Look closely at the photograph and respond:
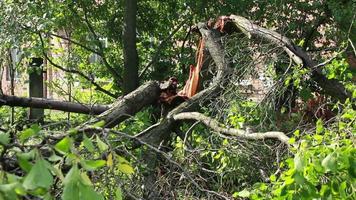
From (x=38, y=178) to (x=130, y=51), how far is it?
22.4ft

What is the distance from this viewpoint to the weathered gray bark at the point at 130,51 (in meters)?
8.09

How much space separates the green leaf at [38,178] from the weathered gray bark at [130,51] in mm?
6646

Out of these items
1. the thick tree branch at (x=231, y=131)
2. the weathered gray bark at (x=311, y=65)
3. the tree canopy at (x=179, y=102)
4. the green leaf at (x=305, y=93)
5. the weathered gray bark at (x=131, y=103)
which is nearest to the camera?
the tree canopy at (x=179, y=102)

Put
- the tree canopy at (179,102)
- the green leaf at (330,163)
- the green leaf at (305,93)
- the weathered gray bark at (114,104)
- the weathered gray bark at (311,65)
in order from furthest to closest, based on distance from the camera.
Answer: the green leaf at (305,93), the weathered gray bark at (311,65), the weathered gray bark at (114,104), the green leaf at (330,163), the tree canopy at (179,102)

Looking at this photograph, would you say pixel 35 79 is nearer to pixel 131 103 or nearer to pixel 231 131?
pixel 131 103

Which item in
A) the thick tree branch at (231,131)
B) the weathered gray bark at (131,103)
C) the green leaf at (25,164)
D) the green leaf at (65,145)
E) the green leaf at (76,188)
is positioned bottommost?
the thick tree branch at (231,131)

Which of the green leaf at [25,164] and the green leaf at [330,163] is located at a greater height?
the green leaf at [25,164]

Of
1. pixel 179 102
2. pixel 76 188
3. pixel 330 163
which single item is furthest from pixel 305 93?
pixel 76 188

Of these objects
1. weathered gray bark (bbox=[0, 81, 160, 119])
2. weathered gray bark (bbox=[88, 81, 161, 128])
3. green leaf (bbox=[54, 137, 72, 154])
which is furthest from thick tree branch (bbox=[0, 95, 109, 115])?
green leaf (bbox=[54, 137, 72, 154])

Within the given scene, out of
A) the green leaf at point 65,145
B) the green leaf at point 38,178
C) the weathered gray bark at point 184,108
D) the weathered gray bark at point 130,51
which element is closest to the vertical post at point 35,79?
the weathered gray bark at point 130,51

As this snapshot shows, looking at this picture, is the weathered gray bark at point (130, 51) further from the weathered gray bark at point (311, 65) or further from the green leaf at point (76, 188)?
the green leaf at point (76, 188)

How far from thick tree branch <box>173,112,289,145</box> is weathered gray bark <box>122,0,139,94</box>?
3.11 meters

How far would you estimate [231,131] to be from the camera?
4.29 meters

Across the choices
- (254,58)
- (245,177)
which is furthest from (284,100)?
(245,177)
